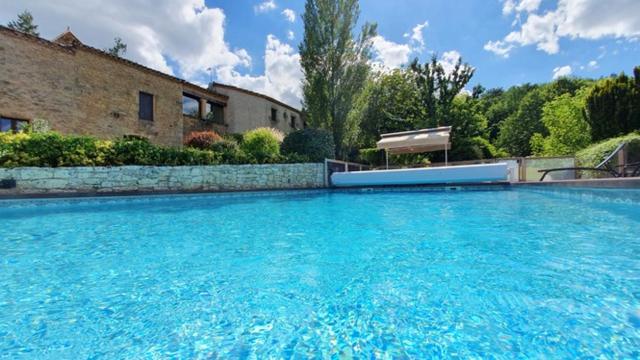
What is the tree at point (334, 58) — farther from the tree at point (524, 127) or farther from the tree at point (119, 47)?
the tree at point (119, 47)

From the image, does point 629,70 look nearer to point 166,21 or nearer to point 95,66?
point 166,21

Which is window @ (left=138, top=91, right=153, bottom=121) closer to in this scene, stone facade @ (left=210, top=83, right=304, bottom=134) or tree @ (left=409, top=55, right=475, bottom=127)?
stone facade @ (left=210, top=83, right=304, bottom=134)

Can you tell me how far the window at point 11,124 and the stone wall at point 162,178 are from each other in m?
4.87

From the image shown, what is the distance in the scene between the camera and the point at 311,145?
13.2m

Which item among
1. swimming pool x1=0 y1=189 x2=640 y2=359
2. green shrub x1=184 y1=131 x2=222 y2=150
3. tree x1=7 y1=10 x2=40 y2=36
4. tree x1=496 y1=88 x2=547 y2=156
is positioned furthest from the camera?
tree x1=7 y1=10 x2=40 y2=36

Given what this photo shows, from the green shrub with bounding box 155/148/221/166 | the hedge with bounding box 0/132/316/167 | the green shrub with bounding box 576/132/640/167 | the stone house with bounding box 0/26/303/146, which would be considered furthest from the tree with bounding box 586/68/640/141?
the stone house with bounding box 0/26/303/146

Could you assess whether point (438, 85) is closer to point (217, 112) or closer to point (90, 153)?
point (217, 112)

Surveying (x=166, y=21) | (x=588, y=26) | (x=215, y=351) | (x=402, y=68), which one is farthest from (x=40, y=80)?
(x=588, y=26)

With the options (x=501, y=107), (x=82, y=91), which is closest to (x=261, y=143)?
(x=82, y=91)

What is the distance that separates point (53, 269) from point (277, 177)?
9.37 m

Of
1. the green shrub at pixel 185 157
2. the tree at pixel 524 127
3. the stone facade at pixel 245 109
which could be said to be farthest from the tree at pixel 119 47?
the tree at pixel 524 127

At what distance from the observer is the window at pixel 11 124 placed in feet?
36.3

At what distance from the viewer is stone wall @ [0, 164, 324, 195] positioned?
8.09 meters

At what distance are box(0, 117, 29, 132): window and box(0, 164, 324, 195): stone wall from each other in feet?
16.0
